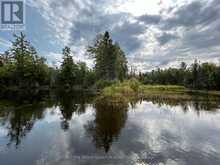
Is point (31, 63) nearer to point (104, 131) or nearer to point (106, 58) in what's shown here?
point (106, 58)

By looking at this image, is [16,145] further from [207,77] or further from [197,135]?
[207,77]

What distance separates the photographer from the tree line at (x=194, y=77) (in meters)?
72.9

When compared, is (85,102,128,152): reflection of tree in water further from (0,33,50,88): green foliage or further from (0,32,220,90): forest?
(0,33,50,88): green foliage

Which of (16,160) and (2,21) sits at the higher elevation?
(2,21)

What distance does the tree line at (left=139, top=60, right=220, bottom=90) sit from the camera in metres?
72.9

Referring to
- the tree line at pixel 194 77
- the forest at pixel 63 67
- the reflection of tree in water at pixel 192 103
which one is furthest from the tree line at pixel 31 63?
the tree line at pixel 194 77

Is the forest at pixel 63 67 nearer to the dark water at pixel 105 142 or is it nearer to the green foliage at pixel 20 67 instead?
the green foliage at pixel 20 67

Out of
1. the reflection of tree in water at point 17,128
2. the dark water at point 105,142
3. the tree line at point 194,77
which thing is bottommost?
the dark water at point 105,142

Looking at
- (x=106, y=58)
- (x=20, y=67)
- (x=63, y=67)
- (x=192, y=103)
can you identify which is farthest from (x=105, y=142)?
(x=63, y=67)

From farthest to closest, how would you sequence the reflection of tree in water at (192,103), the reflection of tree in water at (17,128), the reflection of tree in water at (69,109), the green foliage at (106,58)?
the green foliage at (106,58) < the reflection of tree in water at (192,103) < the reflection of tree in water at (69,109) < the reflection of tree in water at (17,128)

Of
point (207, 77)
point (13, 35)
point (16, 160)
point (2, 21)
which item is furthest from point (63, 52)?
point (207, 77)

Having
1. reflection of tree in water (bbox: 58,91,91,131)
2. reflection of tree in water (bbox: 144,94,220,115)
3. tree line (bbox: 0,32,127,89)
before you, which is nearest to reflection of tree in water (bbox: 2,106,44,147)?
reflection of tree in water (bbox: 58,91,91,131)

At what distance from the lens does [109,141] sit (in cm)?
888

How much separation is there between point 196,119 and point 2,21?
89.5 feet
